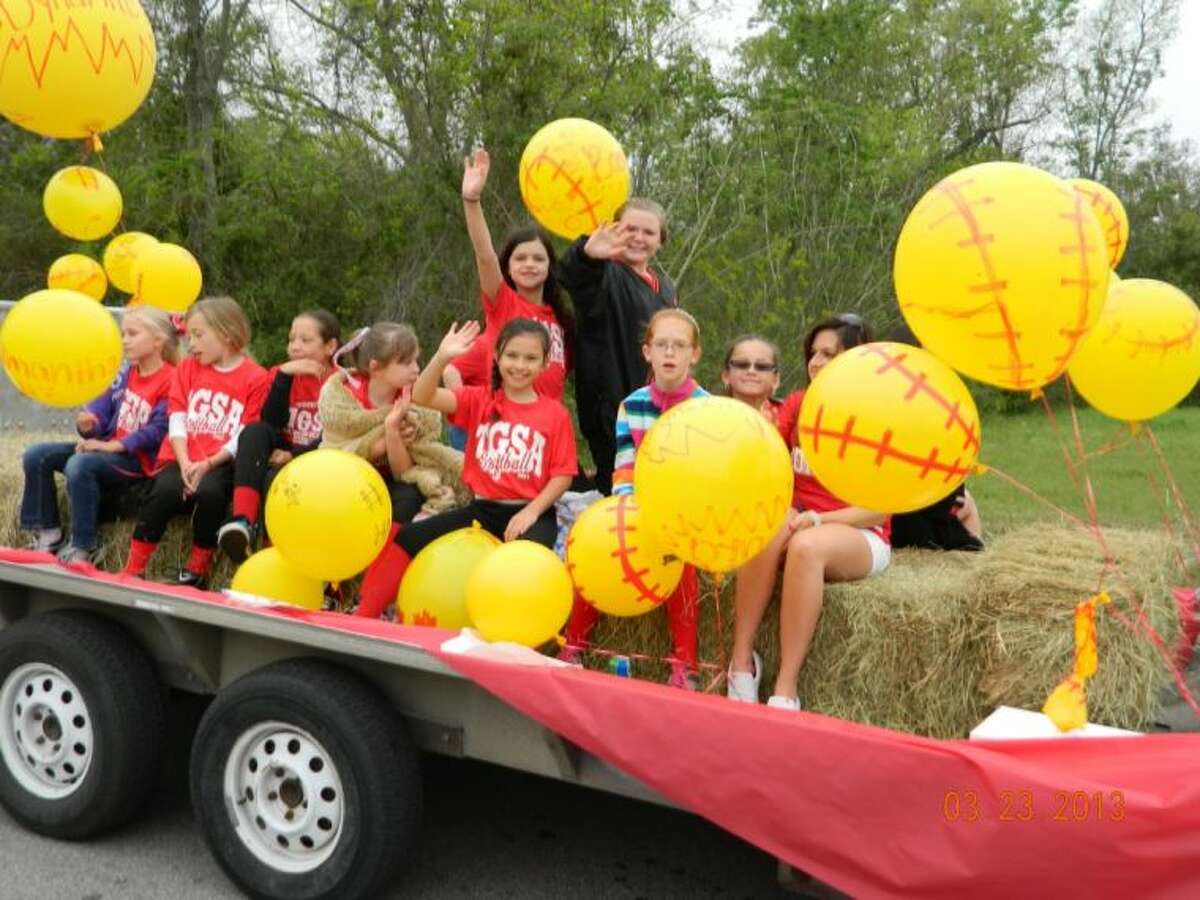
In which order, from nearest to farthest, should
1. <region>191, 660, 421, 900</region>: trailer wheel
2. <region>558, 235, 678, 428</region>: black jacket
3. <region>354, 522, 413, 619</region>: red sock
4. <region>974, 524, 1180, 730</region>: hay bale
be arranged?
<region>974, 524, 1180, 730</region>: hay bale < <region>191, 660, 421, 900</region>: trailer wheel < <region>354, 522, 413, 619</region>: red sock < <region>558, 235, 678, 428</region>: black jacket

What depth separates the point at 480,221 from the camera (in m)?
4.67

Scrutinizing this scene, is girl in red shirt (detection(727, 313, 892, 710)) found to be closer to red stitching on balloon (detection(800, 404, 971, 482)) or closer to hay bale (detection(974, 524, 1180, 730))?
hay bale (detection(974, 524, 1180, 730))

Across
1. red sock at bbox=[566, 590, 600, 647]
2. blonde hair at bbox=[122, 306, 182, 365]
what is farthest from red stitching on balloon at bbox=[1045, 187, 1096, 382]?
blonde hair at bbox=[122, 306, 182, 365]

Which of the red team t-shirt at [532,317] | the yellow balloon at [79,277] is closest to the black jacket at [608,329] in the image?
the red team t-shirt at [532,317]

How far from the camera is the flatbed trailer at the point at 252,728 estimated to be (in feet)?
10.7

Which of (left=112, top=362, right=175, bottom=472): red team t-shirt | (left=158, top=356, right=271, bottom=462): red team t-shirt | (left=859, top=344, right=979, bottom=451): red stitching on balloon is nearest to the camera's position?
(left=859, top=344, right=979, bottom=451): red stitching on balloon

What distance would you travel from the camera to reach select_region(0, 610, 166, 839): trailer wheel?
147 inches

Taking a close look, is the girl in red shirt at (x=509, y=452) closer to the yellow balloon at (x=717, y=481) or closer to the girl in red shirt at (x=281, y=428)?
the girl in red shirt at (x=281, y=428)

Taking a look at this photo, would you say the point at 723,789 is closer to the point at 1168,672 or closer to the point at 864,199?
the point at 1168,672

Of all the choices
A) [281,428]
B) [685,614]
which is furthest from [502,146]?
[685,614]

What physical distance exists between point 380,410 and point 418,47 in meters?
7.95

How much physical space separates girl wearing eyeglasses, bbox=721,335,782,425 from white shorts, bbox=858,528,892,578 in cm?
60

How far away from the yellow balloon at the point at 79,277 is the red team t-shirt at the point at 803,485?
415 cm

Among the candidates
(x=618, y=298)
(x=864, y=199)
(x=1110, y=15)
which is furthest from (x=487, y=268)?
(x=1110, y=15)
